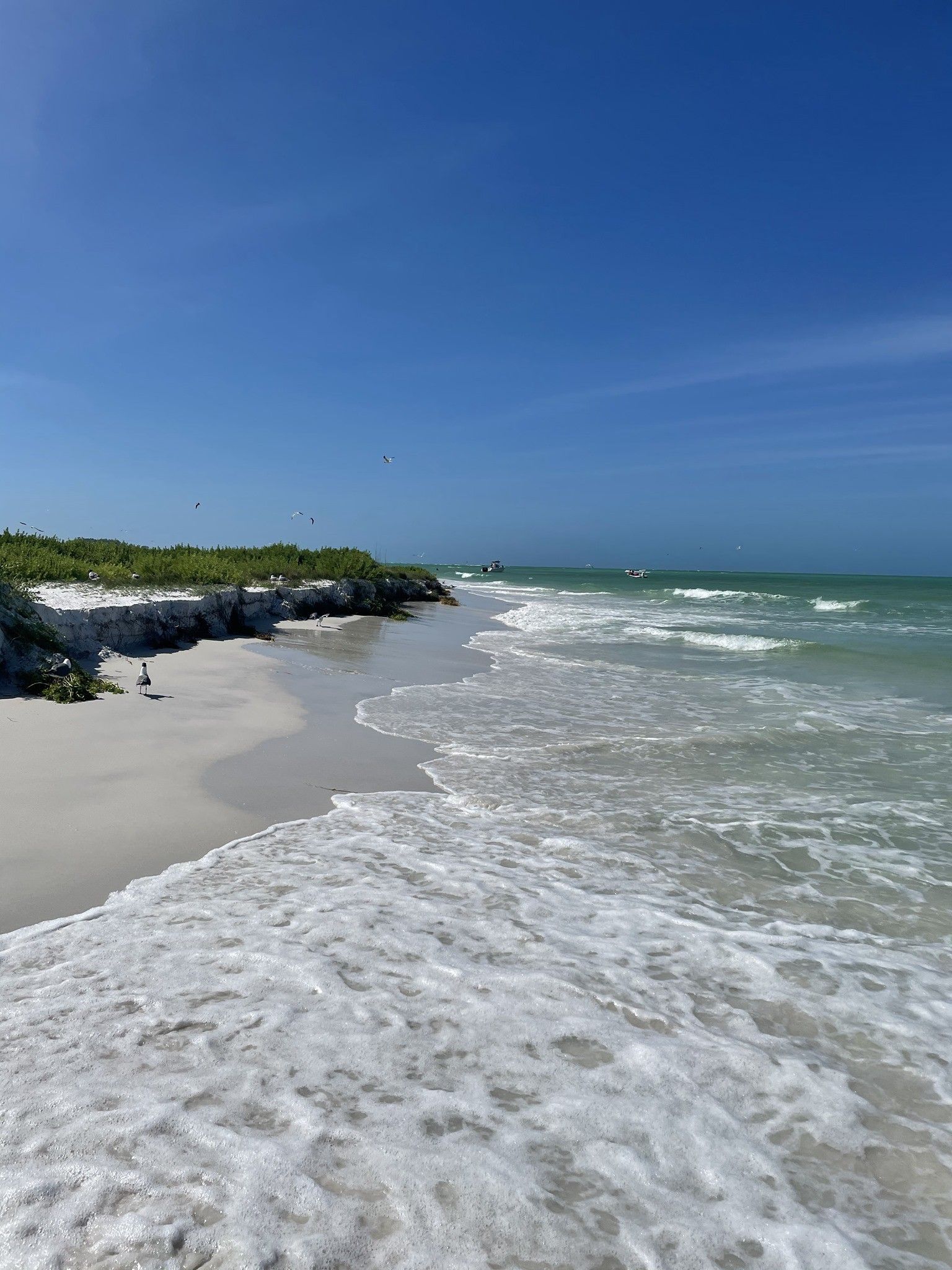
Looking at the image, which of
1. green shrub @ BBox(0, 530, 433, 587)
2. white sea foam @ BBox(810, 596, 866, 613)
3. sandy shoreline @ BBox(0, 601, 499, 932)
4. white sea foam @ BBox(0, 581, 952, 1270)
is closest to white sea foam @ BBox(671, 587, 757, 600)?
white sea foam @ BBox(810, 596, 866, 613)

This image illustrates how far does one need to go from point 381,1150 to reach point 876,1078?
2.21 m

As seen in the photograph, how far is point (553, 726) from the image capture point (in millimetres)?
9602

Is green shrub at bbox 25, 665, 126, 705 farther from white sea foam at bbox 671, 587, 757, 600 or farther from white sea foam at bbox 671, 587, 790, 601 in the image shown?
white sea foam at bbox 671, 587, 757, 600

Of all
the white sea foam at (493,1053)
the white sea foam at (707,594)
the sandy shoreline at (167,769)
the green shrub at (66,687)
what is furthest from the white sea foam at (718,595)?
the white sea foam at (493,1053)

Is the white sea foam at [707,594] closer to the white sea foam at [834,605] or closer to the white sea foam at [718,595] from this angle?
the white sea foam at [718,595]

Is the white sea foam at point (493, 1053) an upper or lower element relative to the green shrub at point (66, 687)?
lower

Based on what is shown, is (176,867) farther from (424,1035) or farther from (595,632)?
(595,632)

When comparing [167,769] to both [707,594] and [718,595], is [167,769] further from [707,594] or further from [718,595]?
[707,594]

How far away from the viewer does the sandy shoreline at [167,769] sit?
4629mm

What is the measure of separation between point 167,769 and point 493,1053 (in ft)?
14.8

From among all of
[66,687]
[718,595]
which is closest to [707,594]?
[718,595]

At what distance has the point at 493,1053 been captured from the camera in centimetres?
306

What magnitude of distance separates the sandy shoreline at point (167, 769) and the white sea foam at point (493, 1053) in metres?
0.40

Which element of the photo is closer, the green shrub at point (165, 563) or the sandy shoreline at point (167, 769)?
the sandy shoreline at point (167, 769)
